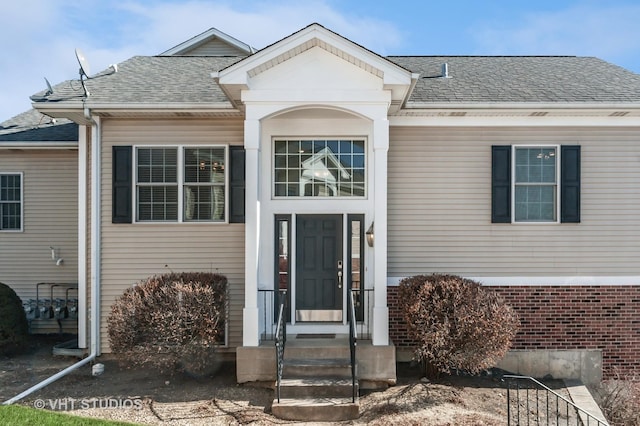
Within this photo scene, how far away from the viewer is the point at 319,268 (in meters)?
8.16

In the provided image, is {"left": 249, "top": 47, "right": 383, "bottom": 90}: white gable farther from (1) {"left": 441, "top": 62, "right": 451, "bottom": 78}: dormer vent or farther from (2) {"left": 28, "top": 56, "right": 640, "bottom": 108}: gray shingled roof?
(1) {"left": 441, "top": 62, "right": 451, "bottom": 78}: dormer vent

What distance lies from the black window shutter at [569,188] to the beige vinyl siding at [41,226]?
911 cm

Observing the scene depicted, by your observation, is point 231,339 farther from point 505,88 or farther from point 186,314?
point 505,88

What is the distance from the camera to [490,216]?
8.20 meters

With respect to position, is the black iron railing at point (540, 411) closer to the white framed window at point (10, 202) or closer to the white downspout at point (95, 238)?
the white downspout at point (95, 238)

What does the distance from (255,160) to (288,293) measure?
2355 millimetres

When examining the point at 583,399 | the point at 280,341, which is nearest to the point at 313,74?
the point at 280,341

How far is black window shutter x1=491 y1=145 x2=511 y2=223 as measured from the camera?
26.7 ft

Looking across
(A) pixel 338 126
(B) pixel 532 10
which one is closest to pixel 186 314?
(A) pixel 338 126

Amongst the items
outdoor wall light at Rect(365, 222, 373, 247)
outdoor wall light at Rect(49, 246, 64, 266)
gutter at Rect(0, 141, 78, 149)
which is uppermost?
gutter at Rect(0, 141, 78, 149)

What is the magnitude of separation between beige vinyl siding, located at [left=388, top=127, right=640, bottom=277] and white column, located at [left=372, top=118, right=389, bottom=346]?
1.06 metres

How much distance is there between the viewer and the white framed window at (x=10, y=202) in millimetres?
9906

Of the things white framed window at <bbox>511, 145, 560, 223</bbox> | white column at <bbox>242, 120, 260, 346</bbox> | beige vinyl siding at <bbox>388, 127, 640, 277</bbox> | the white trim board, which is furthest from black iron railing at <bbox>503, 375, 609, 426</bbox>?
white column at <bbox>242, 120, 260, 346</bbox>

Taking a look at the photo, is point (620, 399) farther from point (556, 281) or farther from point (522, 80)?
point (522, 80)
